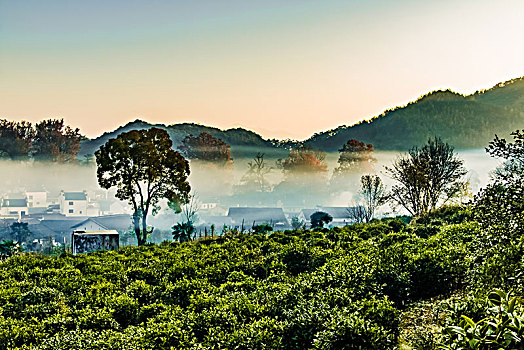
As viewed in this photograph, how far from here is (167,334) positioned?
514cm

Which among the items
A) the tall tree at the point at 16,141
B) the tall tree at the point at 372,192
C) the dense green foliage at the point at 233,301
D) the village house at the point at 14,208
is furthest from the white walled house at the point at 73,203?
the dense green foliage at the point at 233,301

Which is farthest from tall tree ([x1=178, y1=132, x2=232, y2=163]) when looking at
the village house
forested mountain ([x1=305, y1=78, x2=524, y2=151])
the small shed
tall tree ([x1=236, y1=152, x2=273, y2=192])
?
the small shed

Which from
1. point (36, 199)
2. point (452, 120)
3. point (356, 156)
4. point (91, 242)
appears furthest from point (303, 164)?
point (91, 242)

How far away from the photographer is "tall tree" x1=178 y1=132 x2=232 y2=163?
52875 millimetres

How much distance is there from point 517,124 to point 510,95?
6521 millimetres

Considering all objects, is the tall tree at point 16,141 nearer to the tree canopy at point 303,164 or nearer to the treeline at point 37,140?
the treeline at point 37,140

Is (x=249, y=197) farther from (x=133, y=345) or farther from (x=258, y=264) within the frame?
(x=133, y=345)

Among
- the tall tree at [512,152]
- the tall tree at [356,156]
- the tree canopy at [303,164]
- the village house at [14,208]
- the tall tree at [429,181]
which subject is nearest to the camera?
the tall tree at [512,152]

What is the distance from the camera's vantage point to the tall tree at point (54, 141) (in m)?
49.8

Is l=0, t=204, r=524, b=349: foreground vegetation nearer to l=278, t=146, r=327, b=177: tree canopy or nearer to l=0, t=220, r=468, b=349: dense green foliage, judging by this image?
l=0, t=220, r=468, b=349: dense green foliage

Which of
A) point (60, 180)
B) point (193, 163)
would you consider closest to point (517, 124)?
point (193, 163)

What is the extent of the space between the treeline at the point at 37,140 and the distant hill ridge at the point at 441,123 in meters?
8.74

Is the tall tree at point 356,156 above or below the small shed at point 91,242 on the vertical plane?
above

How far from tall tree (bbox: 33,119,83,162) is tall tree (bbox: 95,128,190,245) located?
27561 millimetres
